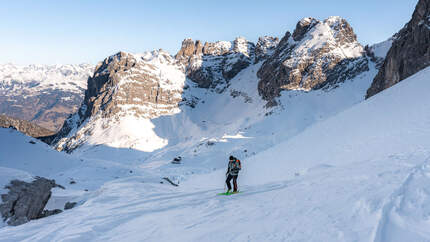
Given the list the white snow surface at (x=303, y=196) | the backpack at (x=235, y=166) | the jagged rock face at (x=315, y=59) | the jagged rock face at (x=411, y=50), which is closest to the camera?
the white snow surface at (x=303, y=196)

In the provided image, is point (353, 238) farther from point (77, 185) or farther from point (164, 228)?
point (77, 185)

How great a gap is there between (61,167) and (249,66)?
110m

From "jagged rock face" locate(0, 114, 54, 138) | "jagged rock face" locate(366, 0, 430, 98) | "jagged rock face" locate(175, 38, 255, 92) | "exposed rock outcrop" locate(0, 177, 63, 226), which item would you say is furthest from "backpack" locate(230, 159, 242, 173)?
"jagged rock face" locate(0, 114, 54, 138)

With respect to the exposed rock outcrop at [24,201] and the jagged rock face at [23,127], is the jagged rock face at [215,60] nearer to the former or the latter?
the jagged rock face at [23,127]

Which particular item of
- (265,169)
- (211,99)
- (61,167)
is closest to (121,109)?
(211,99)

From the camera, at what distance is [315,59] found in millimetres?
80750

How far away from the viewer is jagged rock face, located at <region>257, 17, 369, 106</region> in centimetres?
7656

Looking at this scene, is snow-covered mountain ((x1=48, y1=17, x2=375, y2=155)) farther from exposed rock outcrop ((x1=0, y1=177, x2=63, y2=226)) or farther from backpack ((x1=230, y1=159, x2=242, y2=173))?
backpack ((x1=230, y1=159, x2=242, y2=173))

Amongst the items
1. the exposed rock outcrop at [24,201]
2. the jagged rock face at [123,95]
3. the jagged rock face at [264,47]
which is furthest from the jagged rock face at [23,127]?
the exposed rock outcrop at [24,201]

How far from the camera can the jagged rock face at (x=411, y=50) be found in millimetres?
31883

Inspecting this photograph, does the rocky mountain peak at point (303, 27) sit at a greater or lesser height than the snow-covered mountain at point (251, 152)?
greater

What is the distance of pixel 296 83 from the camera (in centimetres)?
7906

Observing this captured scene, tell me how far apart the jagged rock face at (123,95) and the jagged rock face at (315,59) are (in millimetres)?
46086

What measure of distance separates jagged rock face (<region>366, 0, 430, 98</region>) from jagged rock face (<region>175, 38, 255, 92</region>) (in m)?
89.9
